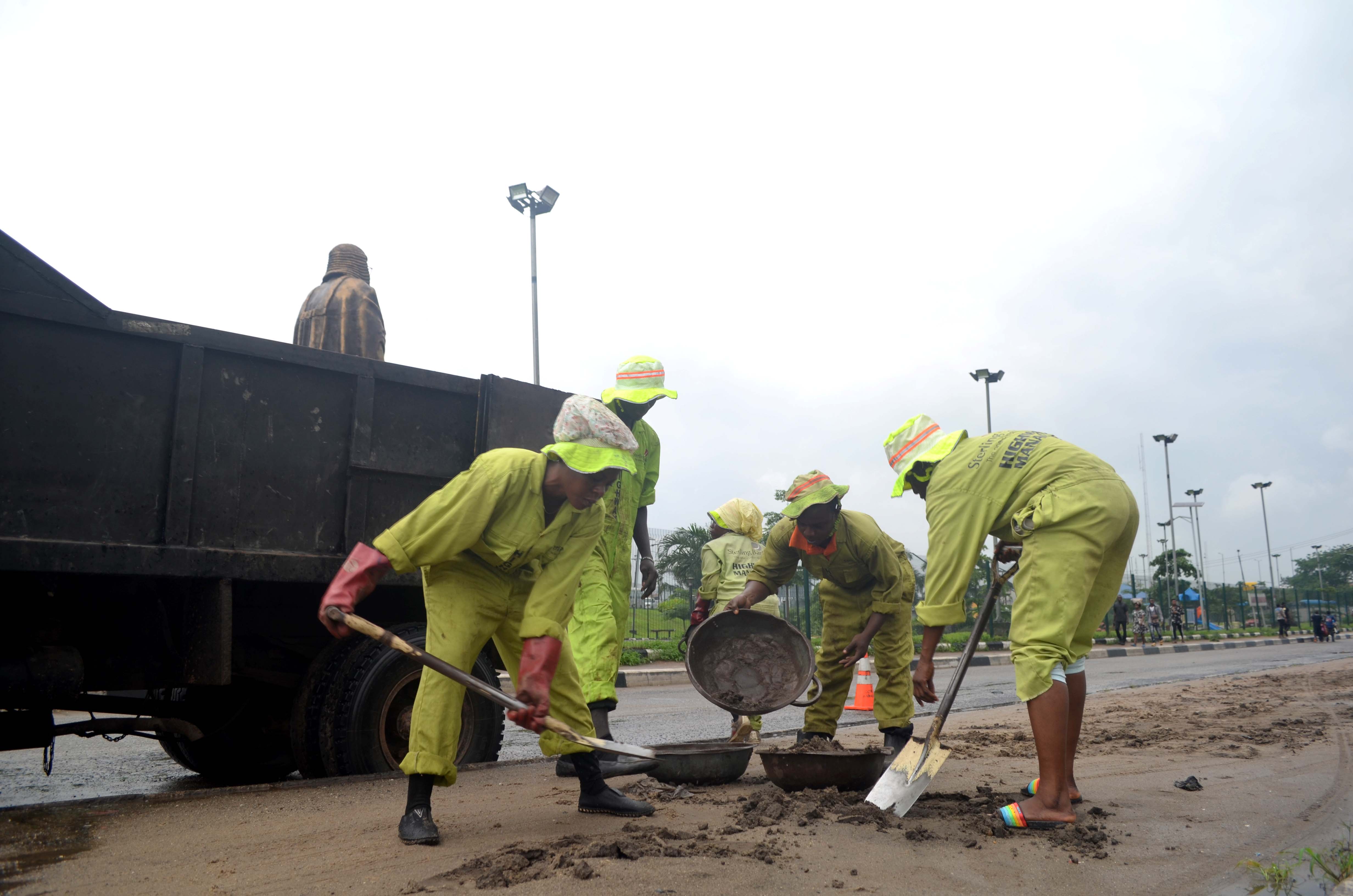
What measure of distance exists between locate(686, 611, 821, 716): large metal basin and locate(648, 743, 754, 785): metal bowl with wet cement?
0.37 meters

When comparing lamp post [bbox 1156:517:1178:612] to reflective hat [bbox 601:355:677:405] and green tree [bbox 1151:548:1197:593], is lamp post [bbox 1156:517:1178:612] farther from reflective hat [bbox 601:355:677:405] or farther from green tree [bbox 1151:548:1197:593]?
reflective hat [bbox 601:355:677:405]

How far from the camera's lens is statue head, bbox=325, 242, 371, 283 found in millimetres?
5719

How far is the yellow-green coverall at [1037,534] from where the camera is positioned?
3.40m

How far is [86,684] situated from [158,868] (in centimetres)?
146

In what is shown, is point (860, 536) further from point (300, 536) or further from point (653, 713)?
point (653, 713)

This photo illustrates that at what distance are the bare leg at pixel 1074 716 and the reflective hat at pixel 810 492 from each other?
54.0 inches

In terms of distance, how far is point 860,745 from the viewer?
566 centimetres

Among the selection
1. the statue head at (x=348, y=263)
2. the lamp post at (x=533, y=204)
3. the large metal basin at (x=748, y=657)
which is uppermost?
the lamp post at (x=533, y=204)

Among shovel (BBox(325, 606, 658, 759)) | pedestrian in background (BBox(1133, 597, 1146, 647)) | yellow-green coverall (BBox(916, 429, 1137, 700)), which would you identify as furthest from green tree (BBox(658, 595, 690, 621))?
shovel (BBox(325, 606, 658, 759))

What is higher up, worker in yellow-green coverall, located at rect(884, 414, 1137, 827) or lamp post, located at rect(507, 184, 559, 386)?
lamp post, located at rect(507, 184, 559, 386)

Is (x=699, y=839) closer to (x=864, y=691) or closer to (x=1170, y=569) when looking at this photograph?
(x=864, y=691)

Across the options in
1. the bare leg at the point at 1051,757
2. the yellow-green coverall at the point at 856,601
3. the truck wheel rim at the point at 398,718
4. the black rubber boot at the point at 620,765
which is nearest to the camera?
the bare leg at the point at 1051,757

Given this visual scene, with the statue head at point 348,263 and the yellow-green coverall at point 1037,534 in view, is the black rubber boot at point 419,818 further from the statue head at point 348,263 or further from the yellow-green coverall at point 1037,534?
the statue head at point 348,263

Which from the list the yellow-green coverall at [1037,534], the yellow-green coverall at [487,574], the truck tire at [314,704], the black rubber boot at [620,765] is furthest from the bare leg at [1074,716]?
the truck tire at [314,704]
